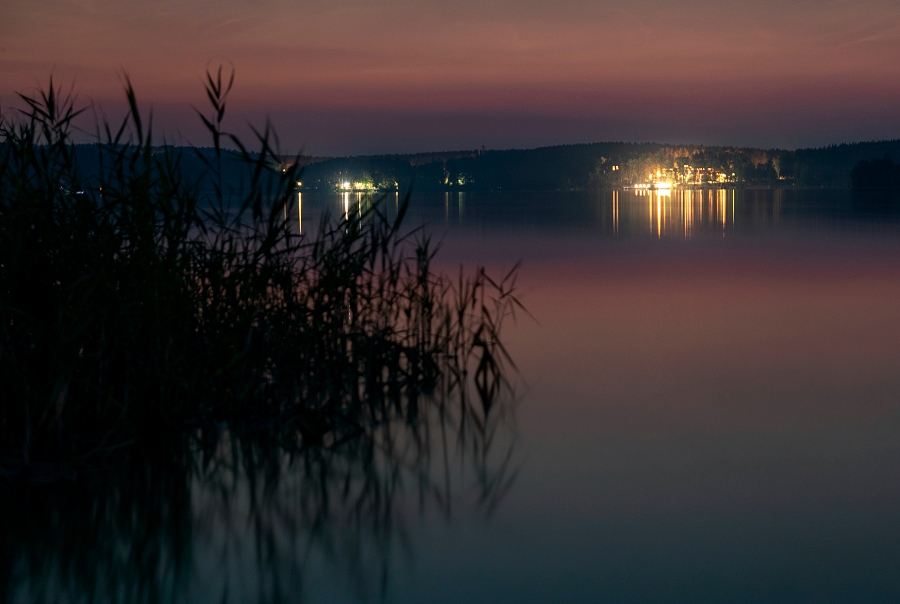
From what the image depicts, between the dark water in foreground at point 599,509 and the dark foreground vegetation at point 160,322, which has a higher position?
the dark foreground vegetation at point 160,322

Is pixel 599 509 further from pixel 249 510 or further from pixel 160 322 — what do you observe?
pixel 160 322

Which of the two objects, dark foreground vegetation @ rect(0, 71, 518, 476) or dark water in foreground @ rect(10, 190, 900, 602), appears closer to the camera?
dark water in foreground @ rect(10, 190, 900, 602)

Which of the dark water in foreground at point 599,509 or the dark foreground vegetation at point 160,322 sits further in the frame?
the dark foreground vegetation at point 160,322

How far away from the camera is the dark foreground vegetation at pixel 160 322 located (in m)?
4.72

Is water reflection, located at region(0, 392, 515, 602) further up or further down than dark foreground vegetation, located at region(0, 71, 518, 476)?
further down

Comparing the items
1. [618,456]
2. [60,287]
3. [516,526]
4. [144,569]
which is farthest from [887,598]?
[60,287]

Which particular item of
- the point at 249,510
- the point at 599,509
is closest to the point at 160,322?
the point at 249,510

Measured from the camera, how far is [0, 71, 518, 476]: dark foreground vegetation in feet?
15.5

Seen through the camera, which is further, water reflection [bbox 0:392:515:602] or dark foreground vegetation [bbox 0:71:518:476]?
dark foreground vegetation [bbox 0:71:518:476]

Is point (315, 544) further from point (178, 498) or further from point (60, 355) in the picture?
point (60, 355)

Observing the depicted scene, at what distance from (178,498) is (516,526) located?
1.50m

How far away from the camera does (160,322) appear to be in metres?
5.02

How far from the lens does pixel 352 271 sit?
616 centimetres

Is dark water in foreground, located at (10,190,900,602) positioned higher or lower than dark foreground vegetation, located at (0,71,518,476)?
lower
